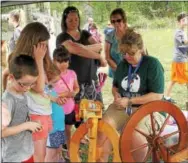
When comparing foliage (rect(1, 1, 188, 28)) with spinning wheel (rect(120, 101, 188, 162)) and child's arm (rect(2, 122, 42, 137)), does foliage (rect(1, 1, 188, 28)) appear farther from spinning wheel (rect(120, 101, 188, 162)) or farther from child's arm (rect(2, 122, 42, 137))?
child's arm (rect(2, 122, 42, 137))

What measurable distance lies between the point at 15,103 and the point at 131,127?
49 cm

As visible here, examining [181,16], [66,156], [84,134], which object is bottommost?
[66,156]

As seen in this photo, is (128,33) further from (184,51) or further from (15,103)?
(184,51)

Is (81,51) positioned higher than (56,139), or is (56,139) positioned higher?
(81,51)

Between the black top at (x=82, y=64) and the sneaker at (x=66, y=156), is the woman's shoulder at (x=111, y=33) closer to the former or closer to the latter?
the black top at (x=82, y=64)

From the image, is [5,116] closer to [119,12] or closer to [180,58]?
[119,12]

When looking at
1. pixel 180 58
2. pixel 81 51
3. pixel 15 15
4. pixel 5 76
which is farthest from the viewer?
pixel 180 58

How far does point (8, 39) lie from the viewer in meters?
1.88

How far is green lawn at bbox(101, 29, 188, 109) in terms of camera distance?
220cm

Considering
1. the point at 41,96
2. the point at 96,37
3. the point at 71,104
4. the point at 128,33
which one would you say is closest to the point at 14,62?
the point at 41,96

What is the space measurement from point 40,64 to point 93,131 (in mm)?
331

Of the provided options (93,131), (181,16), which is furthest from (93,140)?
(181,16)

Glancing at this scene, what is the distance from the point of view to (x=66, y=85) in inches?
76.5

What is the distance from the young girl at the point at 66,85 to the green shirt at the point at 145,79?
0.23 meters
